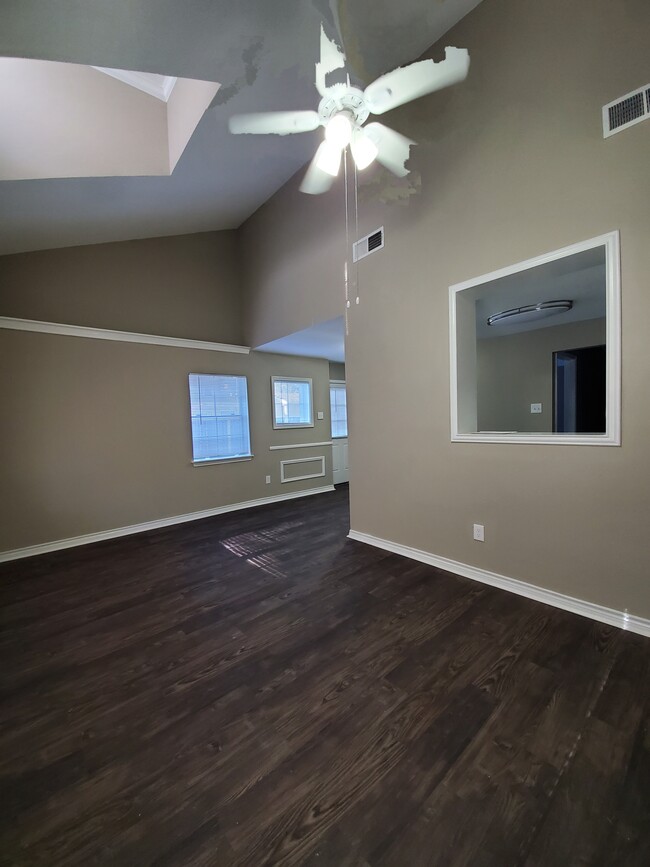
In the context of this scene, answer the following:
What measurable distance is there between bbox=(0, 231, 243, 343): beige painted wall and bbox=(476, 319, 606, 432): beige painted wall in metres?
3.76

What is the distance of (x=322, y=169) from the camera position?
2121 mm

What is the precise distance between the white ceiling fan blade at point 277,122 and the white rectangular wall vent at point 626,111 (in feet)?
5.34

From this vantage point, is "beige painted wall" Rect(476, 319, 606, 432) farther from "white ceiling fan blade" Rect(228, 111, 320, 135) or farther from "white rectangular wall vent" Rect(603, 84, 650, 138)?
"white ceiling fan blade" Rect(228, 111, 320, 135)

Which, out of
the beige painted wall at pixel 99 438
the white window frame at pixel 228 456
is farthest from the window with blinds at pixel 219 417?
the beige painted wall at pixel 99 438

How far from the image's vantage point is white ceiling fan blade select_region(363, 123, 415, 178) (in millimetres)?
2045

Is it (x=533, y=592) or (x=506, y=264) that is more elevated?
(x=506, y=264)

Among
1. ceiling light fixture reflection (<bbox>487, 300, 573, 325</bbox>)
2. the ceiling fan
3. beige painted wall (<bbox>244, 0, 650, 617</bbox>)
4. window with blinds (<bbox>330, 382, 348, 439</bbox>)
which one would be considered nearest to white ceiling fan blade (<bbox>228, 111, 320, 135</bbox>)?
the ceiling fan

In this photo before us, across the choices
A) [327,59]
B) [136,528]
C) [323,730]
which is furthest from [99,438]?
[327,59]

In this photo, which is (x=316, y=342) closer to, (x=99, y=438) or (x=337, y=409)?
(x=337, y=409)

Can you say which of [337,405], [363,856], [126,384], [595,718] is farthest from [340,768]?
[337,405]

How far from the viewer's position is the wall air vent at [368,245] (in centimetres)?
309

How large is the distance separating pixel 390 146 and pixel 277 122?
89 centimetres

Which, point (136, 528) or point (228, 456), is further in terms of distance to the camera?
point (228, 456)

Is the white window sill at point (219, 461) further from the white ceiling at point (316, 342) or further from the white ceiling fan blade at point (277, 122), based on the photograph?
the white ceiling fan blade at point (277, 122)
